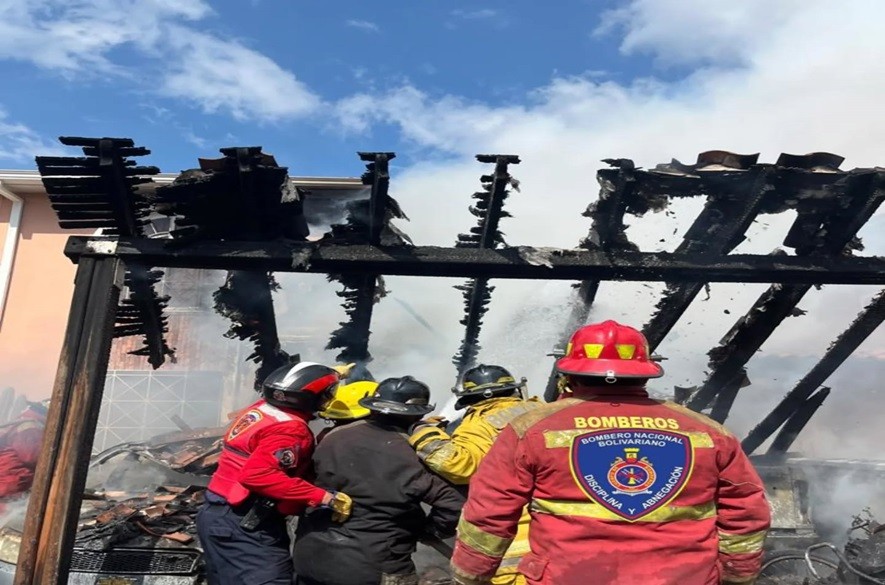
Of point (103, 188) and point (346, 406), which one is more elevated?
point (103, 188)

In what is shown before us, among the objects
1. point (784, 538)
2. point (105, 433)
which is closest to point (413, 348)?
point (784, 538)

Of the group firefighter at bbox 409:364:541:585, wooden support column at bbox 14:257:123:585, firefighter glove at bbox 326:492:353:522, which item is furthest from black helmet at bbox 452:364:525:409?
wooden support column at bbox 14:257:123:585

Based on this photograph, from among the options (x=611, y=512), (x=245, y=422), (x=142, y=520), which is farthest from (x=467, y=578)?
(x=142, y=520)

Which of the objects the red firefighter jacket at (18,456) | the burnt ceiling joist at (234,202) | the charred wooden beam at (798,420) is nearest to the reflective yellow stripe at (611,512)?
the burnt ceiling joist at (234,202)

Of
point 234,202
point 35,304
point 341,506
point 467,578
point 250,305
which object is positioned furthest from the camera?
point 35,304

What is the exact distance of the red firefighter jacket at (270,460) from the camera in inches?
147

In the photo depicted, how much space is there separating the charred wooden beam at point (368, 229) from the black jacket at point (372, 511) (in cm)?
129

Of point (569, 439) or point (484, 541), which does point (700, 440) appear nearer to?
point (569, 439)

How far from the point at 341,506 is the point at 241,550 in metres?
0.77

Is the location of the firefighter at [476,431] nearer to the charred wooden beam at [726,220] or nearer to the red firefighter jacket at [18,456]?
the charred wooden beam at [726,220]

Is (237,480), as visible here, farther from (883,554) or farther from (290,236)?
(883,554)

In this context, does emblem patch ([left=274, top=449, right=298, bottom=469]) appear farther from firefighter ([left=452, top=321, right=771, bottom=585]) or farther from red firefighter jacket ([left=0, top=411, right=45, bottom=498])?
red firefighter jacket ([left=0, top=411, right=45, bottom=498])

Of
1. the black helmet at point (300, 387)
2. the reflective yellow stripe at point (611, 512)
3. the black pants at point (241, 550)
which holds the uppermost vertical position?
the black helmet at point (300, 387)

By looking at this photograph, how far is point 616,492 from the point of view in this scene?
2.61 m
